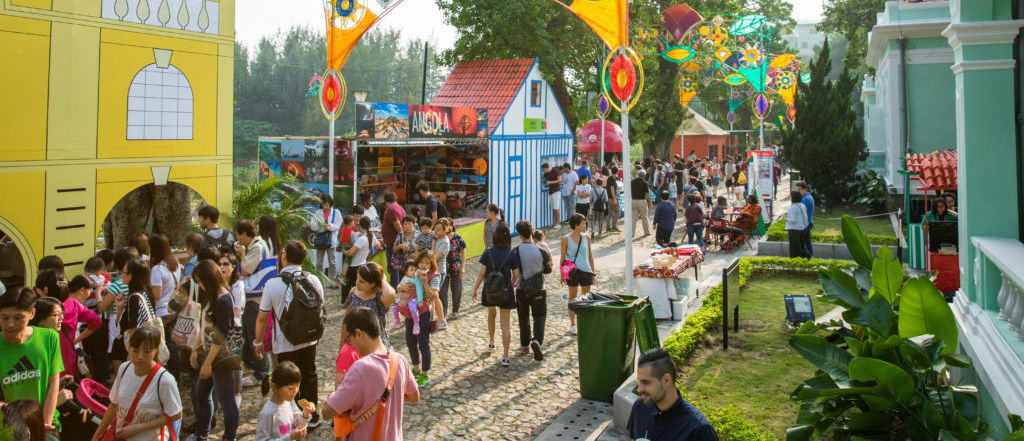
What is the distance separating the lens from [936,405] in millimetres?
4848

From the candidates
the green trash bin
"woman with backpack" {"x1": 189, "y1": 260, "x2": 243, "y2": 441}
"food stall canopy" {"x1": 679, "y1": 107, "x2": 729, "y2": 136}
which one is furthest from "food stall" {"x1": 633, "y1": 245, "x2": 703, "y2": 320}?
"food stall canopy" {"x1": 679, "y1": 107, "x2": 729, "y2": 136}

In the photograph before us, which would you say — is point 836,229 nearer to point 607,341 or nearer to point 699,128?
point 607,341

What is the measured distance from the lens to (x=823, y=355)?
5.31 metres

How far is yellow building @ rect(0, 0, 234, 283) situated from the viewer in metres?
8.46

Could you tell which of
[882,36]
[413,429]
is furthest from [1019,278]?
[882,36]

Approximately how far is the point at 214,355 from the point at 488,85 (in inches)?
559

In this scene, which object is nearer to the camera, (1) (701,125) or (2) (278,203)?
(2) (278,203)

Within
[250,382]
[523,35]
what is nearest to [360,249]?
[250,382]

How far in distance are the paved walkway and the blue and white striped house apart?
23.5 ft

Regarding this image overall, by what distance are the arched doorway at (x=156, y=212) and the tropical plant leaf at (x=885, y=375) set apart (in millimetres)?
9219

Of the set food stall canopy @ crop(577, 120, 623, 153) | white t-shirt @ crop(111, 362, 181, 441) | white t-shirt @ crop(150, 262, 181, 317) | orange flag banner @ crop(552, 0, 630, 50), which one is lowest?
white t-shirt @ crop(111, 362, 181, 441)

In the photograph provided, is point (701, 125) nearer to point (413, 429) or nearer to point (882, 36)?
point (882, 36)

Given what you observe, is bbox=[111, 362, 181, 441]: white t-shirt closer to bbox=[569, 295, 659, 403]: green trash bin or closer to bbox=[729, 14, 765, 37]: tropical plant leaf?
bbox=[569, 295, 659, 403]: green trash bin

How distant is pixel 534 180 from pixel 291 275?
535 inches
